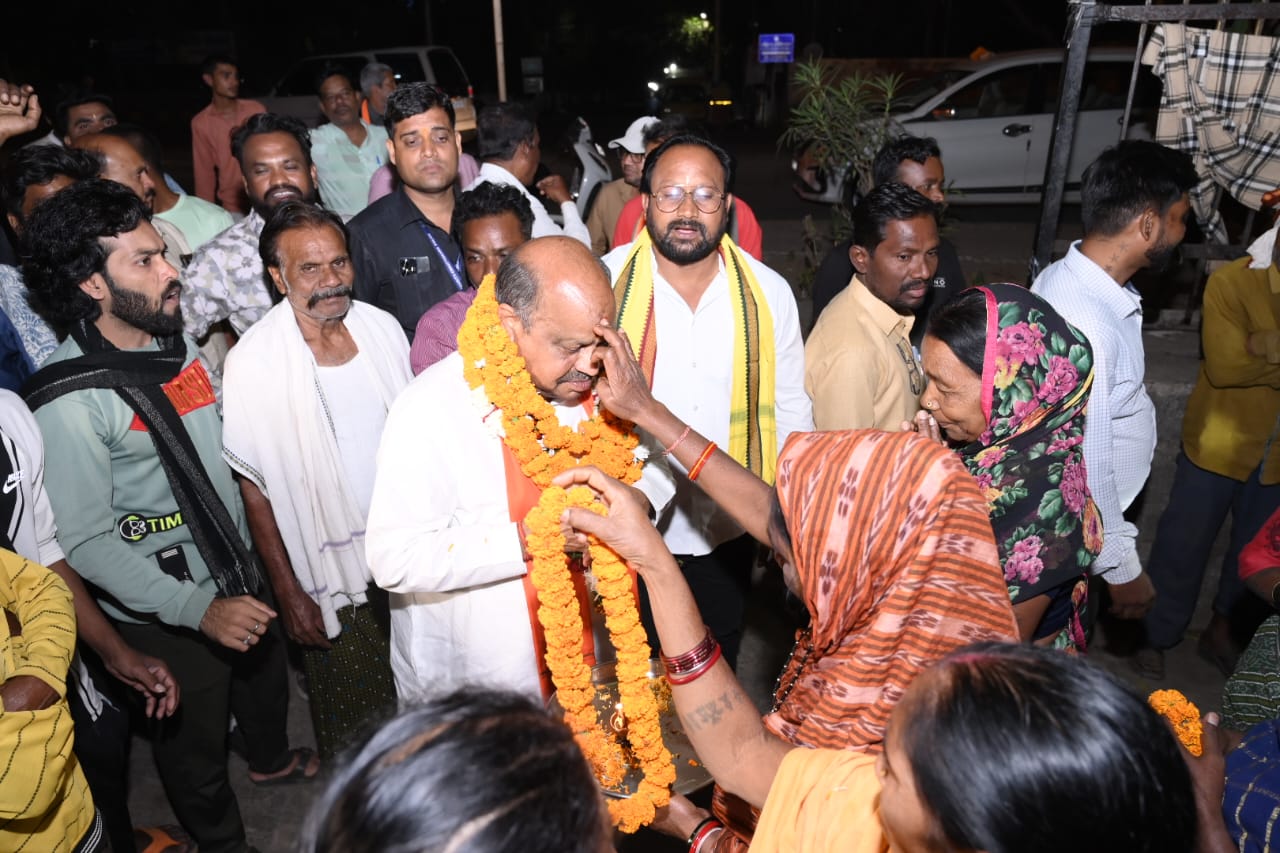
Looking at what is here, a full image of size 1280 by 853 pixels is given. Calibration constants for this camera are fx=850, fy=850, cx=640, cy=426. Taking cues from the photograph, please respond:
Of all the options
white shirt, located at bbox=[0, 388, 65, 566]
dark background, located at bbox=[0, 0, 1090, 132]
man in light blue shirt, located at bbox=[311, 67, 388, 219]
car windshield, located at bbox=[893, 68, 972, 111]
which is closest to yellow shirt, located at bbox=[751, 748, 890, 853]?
white shirt, located at bbox=[0, 388, 65, 566]

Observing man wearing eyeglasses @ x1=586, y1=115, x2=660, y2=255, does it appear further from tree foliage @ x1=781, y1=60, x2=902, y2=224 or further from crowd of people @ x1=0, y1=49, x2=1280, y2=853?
crowd of people @ x1=0, y1=49, x2=1280, y2=853

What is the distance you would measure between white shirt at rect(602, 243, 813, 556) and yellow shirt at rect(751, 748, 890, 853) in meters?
1.77

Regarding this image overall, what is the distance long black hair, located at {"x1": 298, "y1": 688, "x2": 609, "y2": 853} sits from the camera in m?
1.10

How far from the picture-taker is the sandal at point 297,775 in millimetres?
3635

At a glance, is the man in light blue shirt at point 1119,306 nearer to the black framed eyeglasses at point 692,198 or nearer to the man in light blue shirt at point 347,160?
the black framed eyeglasses at point 692,198

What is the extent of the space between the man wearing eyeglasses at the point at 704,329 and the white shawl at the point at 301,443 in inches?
41.8

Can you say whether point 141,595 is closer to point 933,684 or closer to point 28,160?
point 28,160

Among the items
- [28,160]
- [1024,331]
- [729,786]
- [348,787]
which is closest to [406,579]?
[729,786]

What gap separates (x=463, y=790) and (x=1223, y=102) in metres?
4.76

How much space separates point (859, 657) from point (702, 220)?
2.03 metres

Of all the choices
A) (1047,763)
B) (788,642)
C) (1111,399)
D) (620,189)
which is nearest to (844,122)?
(620,189)

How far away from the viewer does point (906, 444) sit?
76.5 inches

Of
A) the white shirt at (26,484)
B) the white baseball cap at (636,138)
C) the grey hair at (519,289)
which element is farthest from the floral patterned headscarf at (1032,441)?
the white baseball cap at (636,138)

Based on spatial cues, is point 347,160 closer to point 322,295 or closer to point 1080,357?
point 322,295
